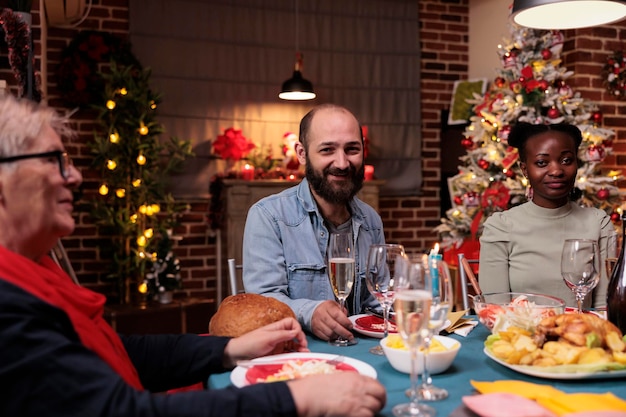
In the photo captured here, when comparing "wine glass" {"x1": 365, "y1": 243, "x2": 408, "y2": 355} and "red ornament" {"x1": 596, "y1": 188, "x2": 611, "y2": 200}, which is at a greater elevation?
"red ornament" {"x1": 596, "y1": 188, "x2": 611, "y2": 200}

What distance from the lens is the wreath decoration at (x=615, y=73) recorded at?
4.60 metres

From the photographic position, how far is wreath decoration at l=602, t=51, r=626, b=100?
15.1 feet

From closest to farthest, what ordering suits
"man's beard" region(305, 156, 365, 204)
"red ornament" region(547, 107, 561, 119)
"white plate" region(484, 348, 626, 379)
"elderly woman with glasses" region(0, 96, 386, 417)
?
1. "elderly woman with glasses" region(0, 96, 386, 417)
2. "white plate" region(484, 348, 626, 379)
3. "man's beard" region(305, 156, 365, 204)
4. "red ornament" region(547, 107, 561, 119)

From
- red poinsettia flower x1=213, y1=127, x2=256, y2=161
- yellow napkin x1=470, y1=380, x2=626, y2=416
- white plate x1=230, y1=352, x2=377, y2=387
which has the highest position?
red poinsettia flower x1=213, y1=127, x2=256, y2=161

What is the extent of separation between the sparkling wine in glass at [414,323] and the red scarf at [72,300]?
0.53 meters

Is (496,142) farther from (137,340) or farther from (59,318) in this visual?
(59,318)

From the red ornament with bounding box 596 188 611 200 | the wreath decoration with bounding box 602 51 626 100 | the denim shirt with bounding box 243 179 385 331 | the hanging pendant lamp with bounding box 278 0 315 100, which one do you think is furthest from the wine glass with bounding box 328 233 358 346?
the wreath decoration with bounding box 602 51 626 100

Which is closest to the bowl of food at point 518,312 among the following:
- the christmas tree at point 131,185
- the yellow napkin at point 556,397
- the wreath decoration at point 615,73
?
the yellow napkin at point 556,397

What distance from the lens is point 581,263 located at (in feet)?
5.19

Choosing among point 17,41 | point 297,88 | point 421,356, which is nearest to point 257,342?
point 421,356

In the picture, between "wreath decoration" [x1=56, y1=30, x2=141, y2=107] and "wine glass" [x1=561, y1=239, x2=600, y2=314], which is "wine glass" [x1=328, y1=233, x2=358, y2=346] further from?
"wreath decoration" [x1=56, y1=30, x2=141, y2=107]

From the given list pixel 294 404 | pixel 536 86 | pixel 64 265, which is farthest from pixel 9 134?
pixel 536 86

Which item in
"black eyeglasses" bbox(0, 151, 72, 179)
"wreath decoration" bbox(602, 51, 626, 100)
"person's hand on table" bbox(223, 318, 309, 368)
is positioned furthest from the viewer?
"wreath decoration" bbox(602, 51, 626, 100)

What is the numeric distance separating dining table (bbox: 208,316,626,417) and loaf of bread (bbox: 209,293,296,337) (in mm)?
138
